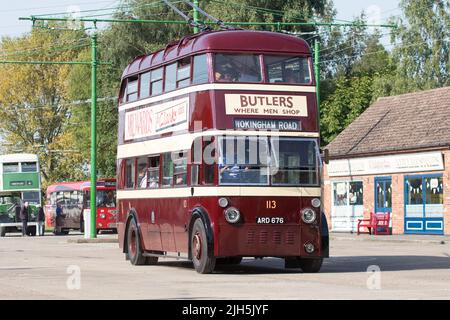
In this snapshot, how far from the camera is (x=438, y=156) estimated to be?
4919 cm

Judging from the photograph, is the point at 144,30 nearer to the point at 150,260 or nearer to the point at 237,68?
the point at 150,260

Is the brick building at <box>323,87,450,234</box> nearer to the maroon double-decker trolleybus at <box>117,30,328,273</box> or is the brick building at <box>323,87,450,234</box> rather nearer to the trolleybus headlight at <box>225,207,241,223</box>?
the maroon double-decker trolleybus at <box>117,30,328,273</box>

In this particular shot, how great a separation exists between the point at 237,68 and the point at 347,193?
1368 inches

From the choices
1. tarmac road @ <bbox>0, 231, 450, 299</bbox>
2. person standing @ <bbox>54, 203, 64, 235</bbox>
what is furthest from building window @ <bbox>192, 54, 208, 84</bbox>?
person standing @ <bbox>54, 203, 64, 235</bbox>

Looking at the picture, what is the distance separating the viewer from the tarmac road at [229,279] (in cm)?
1727

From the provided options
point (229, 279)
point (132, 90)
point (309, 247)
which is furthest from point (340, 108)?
point (229, 279)

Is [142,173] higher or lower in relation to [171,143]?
lower

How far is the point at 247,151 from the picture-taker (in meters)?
22.5

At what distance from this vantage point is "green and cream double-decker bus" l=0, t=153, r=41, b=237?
210 ft

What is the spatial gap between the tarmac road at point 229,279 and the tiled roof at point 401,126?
1989 cm

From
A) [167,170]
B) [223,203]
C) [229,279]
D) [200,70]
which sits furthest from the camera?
[167,170]

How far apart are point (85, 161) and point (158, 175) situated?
69.1m

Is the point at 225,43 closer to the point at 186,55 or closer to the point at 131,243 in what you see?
the point at 186,55

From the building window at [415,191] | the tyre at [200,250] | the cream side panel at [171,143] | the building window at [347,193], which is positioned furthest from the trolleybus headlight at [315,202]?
the building window at [347,193]
